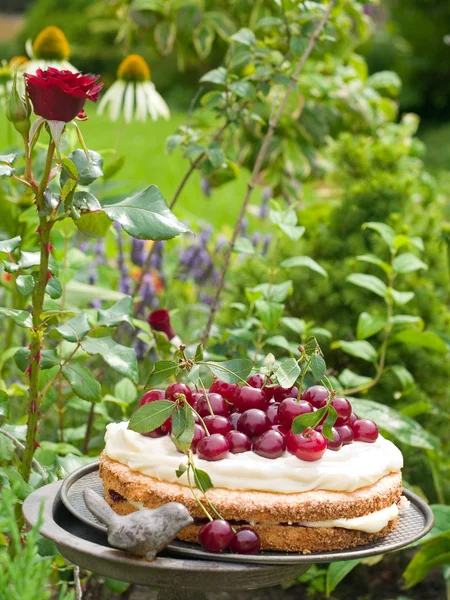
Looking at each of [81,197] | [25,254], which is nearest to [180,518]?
[81,197]

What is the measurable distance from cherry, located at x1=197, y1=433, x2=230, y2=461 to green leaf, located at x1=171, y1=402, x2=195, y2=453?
21 millimetres

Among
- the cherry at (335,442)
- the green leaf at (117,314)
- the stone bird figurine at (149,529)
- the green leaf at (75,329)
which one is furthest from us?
the green leaf at (117,314)

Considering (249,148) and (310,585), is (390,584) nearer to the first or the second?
(310,585)

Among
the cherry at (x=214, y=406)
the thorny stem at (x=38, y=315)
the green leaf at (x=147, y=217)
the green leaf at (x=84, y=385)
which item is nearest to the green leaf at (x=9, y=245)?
the thorny stem at (x=38, y=315)

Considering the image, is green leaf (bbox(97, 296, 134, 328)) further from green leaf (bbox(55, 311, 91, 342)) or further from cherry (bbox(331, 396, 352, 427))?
cherry (bbox(331, 396, 352, 427))

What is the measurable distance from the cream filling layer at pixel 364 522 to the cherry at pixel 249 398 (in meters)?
0.19

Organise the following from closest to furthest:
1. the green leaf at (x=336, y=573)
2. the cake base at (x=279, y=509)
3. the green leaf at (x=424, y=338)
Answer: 1. the cake base at (x=279, y=509)
2. the green leaf at (x=336, y=573)
3. the green leaf at (x=424, y=338)

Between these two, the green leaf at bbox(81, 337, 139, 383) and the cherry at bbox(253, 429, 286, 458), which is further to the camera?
the green leaf at bbox(81, 337, 139, 383)

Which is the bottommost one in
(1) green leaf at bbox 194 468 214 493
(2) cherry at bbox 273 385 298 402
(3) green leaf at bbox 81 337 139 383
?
(3) green leaf at bbox 81 337 139 383

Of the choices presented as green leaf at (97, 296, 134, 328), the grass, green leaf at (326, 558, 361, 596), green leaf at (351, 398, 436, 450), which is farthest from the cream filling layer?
the grass

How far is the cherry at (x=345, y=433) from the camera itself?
4.26ft

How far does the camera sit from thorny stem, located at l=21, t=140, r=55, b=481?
1.33m

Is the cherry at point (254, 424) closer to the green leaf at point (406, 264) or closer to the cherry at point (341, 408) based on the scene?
the cherry at point (341, 408)

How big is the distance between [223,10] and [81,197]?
2.14m
